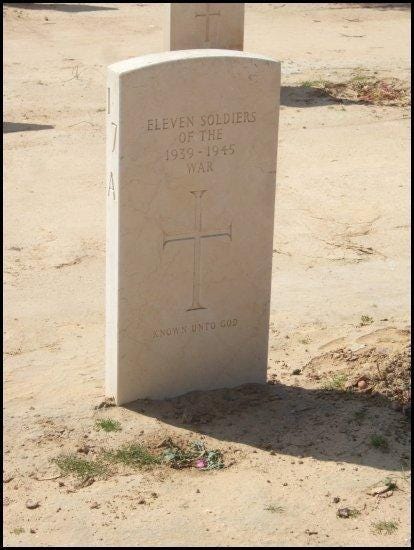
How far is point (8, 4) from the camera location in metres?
18.0

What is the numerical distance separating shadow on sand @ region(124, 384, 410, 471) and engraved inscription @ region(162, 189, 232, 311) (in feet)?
1.99

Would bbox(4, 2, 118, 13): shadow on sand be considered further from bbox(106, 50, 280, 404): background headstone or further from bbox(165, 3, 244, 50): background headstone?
bbox(106, 50, 280, 404): background headstone

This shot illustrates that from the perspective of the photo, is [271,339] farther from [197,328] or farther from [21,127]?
[21,127]

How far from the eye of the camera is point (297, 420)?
6.09 meters

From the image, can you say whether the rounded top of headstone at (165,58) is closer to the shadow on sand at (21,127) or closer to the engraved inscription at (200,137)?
the engraved inscription at (200,137)

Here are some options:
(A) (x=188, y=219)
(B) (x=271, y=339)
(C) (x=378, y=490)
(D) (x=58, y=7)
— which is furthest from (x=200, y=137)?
(D) (x=58, y=7)

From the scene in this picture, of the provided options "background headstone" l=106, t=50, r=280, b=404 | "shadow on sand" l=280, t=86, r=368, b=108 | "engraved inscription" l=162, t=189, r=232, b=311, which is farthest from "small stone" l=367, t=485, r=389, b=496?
"shadow on sand" l=280, t=86, r=368, b=108

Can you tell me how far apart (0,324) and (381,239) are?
3.50 meters

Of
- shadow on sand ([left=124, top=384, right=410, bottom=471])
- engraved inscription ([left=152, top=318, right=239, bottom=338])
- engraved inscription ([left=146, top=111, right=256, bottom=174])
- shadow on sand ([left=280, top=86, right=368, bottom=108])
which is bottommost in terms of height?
shadow on sand ([left=124, top=384, right=410, bottom=471])

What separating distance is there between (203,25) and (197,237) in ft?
21.1

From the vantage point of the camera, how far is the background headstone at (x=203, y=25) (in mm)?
11727

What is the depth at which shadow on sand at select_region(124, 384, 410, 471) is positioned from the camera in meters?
5.75

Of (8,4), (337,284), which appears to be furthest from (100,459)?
(8,4)

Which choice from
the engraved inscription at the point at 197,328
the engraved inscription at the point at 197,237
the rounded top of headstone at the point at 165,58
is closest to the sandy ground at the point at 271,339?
the engraved inscription at the point at 197,328
